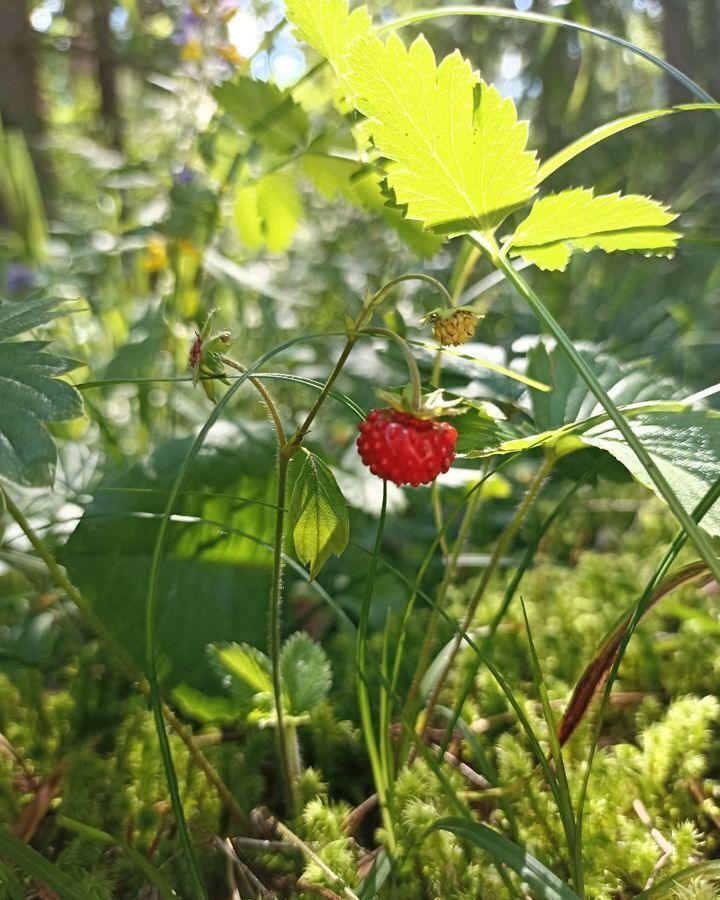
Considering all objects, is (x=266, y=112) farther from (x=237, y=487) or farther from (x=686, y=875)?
(x=686, y=875)

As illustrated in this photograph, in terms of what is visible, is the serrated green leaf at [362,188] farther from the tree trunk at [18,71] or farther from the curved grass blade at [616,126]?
the tree trunk at [18,71]

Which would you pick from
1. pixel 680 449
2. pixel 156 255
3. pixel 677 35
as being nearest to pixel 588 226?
pixel 680 449

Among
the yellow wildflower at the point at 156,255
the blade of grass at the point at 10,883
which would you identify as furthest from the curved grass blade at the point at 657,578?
the yellow wildflower at the point at 156,255

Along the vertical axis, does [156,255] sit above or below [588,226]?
above

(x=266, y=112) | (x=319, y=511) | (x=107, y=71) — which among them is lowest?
(x=319, y=511)

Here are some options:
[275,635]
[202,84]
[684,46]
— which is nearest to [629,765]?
[275,635]

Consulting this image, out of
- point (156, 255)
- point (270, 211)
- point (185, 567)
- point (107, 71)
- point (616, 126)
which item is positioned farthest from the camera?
point (107, 71)

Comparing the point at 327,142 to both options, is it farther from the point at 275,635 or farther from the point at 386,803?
the point at 386,803
